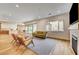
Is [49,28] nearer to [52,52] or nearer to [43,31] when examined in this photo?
[43,31]

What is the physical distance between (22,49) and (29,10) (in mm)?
760

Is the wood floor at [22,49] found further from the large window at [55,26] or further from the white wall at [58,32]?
the large window at [55,26]

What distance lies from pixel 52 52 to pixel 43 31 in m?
0.44

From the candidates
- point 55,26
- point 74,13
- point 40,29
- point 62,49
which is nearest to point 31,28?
point 40,29

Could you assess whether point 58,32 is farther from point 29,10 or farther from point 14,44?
point 14,44

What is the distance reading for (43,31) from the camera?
2.69m

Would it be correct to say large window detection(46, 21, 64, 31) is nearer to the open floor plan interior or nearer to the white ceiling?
the open floor plan interior

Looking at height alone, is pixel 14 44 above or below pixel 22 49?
above

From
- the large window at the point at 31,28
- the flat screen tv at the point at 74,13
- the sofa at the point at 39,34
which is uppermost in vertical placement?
the flat screen tv at the point at 74,13

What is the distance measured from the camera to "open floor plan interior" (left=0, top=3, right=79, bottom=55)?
8.71ft

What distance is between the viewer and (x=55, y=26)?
9.04 feet

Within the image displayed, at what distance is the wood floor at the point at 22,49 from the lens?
8.68ft

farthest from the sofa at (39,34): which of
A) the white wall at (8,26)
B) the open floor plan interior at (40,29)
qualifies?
the white wall at (8,26)
